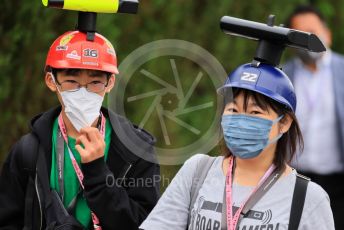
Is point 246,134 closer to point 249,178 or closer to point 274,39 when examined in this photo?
point 249,178

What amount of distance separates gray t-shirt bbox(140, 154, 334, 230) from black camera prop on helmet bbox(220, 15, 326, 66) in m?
0.57

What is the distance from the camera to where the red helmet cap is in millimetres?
5258

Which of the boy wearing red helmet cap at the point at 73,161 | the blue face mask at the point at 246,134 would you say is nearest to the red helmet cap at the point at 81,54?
the boy wearing red helmet cap at the point at 73,161

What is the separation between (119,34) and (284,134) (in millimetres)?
4446

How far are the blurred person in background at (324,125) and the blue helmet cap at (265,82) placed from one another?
384 centimetres

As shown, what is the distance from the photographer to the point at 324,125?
8.59 m

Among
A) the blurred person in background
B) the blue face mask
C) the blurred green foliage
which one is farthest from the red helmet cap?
the blurred person in background

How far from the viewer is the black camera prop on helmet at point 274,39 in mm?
4770

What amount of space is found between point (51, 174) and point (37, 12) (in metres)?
2.76

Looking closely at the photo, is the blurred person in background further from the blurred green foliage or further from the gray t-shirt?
the gray t-shirt

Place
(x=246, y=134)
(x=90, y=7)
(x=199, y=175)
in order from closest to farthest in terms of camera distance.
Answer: (x=246, y=134), (x=199, y=175), (x=90, y=7)

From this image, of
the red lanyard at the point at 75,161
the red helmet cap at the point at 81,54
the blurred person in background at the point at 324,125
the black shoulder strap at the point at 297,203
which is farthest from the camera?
the blurred person in background at the point at 324,125

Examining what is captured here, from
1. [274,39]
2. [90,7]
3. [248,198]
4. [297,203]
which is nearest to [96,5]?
[90,7]

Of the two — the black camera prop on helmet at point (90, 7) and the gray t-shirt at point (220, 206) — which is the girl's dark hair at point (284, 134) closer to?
the gray t-shirt at point (220, 206)
